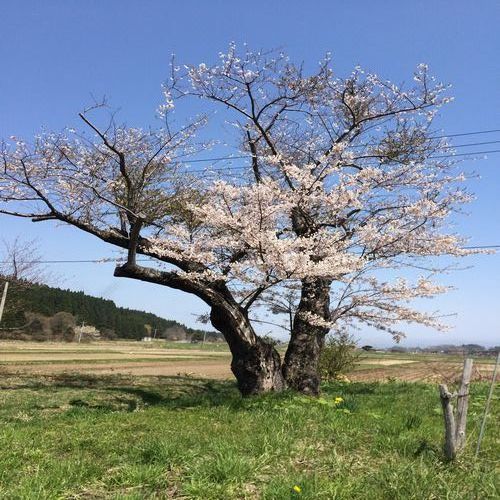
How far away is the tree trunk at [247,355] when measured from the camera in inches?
495

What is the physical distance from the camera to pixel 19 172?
41.3ft

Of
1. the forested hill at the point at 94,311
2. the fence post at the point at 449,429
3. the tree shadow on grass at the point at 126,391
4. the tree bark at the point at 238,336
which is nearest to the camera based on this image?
the fence post at the point at 449,429

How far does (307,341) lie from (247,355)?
1.91 metres

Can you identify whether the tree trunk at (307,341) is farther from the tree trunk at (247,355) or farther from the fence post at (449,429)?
the fence post at (449,429)

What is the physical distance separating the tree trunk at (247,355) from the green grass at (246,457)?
12.3ft

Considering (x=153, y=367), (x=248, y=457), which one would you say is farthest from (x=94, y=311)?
(x=248, y=457)

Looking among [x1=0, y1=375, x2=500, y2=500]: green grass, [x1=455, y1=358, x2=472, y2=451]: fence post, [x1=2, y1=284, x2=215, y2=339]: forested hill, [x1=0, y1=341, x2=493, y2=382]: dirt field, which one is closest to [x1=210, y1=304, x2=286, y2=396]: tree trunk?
[x1=0, y1=375, x2=500, y2=500]: green grass

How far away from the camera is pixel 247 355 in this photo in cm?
1268

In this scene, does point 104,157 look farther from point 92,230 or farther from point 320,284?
point 320,284

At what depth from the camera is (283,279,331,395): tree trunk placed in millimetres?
13329

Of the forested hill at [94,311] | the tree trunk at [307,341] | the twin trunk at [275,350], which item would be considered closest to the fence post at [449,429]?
the twin trunk at [275,350]

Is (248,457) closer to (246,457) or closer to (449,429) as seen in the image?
(246,457)

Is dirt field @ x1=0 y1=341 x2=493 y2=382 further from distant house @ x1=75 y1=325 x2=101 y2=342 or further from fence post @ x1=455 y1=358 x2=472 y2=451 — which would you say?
distant house @ x1=75 y1=325 x2=101 y2=342

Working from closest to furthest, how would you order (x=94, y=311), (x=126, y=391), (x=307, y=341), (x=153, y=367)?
(x=307, y=341), (x=126, y=391), (x=153, y=367), (x=94, y=311)
